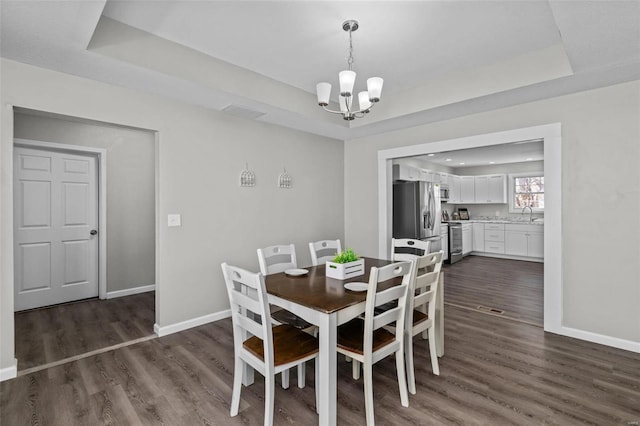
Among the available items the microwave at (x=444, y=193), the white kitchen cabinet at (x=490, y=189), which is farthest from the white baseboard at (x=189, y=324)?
the white kitchen cabinet at (x=490, y=189)

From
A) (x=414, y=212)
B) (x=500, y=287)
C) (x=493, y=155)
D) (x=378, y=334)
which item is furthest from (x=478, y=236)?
(x=378, y=334)

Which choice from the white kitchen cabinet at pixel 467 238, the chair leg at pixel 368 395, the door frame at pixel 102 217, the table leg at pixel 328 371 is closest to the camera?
the table leg at pixel 328 371

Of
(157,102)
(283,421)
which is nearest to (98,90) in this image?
(157,102)

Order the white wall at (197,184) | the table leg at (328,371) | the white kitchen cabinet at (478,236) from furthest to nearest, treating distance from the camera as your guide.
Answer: the white kitchen cabinet at (478,236) → the white wall at (197,184) → the table leg at (328,371)

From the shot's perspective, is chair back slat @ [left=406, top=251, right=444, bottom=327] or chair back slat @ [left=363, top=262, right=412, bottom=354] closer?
chair back slat @ [left=363, top=262, right=412, bottom=354]

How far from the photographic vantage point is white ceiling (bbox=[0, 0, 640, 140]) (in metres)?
2.09

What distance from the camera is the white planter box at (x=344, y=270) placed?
99.0 inches

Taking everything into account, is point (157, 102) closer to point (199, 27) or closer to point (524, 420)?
point (199, 27)

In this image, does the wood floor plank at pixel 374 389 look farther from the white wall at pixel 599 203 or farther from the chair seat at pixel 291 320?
the chair seat at pixel 291 320

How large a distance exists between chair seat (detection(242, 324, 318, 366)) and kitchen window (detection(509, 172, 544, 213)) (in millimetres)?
7743

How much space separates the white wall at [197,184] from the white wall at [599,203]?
2.88 metres

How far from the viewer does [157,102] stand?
3.21 metres

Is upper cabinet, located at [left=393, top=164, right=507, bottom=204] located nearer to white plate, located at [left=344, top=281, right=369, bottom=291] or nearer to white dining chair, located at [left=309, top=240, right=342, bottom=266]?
white dining chair, located at [left=309, top=240, right=342, bottom=266]

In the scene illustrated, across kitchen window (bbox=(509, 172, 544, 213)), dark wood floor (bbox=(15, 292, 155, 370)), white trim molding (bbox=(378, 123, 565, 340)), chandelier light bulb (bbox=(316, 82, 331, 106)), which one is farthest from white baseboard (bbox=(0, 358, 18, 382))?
kitchen window (bbox=(509, 172, 544, 213))
